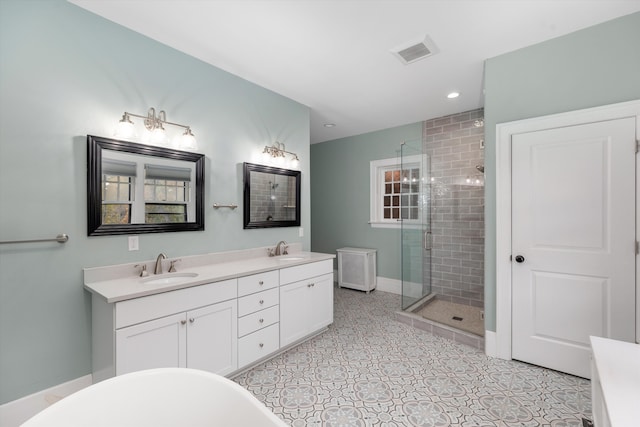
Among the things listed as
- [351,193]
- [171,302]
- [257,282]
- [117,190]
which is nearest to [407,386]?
[257,282]

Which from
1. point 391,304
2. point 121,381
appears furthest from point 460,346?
point 121,381

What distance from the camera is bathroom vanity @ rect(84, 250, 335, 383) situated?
5.69ft

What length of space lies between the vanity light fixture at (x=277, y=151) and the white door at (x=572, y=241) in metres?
2.22

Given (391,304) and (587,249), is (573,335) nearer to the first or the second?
(587,249)

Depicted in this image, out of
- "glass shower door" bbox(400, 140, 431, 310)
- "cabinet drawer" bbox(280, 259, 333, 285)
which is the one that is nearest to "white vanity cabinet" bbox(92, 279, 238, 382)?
"cabinet drawer" bbox(280, 259, 333, 285)

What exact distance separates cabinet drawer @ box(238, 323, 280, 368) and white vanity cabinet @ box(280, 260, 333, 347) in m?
0.09

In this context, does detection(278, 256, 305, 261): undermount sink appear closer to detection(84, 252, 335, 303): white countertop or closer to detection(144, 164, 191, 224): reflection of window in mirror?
detection(84, 252, 335, 303): white countertop

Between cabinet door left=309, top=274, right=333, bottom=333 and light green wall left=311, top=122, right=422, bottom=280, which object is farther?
light green wall left=311, top=122, right=422, bottom=280

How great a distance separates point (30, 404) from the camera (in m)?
1.77

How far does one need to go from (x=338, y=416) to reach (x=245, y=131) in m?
2.57

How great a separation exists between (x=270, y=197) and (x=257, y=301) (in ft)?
4.00

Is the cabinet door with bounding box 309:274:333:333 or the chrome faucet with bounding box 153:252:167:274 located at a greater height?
the chrome faucet with bounding box 153:252:167:274

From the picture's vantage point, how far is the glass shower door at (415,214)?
401 cm

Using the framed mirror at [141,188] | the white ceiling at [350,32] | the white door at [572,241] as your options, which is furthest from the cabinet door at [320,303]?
the white ceiling at [350,32]
